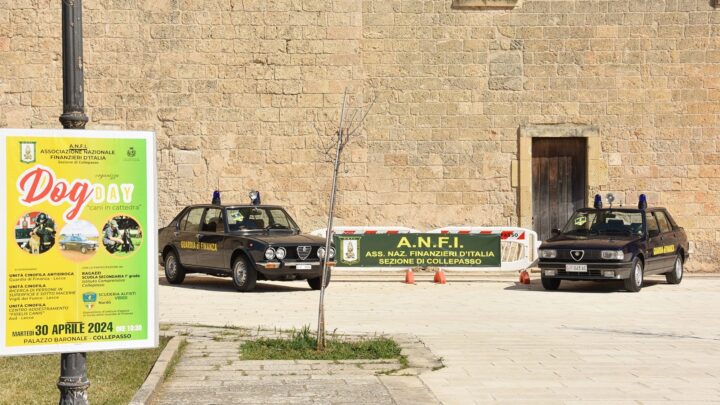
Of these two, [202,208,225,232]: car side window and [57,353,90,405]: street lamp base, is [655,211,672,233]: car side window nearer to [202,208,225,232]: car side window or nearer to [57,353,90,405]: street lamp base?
[202,208,225,232]: car side window

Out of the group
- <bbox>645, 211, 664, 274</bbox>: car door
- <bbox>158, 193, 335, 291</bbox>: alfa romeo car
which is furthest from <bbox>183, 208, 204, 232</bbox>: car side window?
<bbox>645, 211, 664, 274</bbox>: car door

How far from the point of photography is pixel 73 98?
6883 millimetres

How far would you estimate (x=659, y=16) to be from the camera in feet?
75.6

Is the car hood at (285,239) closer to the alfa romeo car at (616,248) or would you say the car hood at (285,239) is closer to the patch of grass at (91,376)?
the alfa romeo car at (616,248)

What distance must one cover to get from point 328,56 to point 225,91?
2.24 metres

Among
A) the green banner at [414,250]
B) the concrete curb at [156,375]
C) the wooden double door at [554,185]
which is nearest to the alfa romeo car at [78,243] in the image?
the concrete curb at [156,375]

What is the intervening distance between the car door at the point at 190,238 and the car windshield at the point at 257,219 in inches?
30.1

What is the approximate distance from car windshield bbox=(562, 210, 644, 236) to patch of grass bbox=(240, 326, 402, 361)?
345 inches

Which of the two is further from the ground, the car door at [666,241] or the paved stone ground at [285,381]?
the car door at [666,241]

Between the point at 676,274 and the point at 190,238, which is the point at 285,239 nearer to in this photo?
the point at 190,238

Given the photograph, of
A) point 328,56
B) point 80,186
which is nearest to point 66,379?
point 80,186

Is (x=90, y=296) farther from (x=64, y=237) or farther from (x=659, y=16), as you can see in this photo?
(x=659, y=16)

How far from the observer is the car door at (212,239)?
61.8 feet

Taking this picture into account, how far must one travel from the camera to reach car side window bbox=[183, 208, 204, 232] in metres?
19.7
